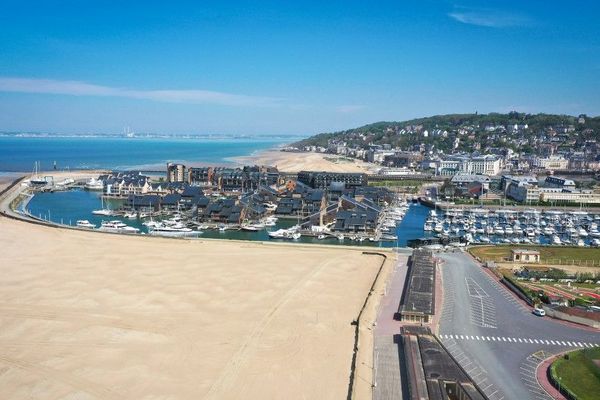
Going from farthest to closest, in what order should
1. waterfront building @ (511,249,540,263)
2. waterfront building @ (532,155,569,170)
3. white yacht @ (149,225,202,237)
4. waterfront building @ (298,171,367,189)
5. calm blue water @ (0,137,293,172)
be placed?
calm blue water @ (0,137,293,172)
waterfront building @ (532,155,569,170)
waterfront building @ (298,171,367,189)
white yacht @ (149,225,202,237)
waterfront building @ (511,249,540,263)

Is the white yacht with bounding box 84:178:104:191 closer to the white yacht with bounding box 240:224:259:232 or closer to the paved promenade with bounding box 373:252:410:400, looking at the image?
the white yacht with bounding box 240:224:259:232

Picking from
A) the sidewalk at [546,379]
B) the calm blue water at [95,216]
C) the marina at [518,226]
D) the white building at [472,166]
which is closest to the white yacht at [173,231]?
the calm blue water at [95,216]

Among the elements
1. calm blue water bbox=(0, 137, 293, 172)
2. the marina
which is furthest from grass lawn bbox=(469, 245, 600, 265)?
calm blue water bbox=(0, 137, 293, 172)

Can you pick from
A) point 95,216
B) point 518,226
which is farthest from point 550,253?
point 95,216

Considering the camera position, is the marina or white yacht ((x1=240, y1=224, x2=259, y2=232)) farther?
white yacht ((x1=240, y1=224, x2=259, y2=232))

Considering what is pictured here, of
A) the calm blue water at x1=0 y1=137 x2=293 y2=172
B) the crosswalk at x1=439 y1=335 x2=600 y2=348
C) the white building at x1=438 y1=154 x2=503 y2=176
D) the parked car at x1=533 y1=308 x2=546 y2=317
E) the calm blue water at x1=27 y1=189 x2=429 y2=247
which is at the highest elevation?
the white building at x1=438 y1=154 x2=503 y2=176

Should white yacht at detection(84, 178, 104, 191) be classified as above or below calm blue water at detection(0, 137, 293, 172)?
below

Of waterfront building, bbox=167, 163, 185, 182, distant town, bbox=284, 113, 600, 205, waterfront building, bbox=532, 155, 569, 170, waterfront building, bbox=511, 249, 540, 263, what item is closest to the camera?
waterfront building, bbox=511, 249, 540, 263

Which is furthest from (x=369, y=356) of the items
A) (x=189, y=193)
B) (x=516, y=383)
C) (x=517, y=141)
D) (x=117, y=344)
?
(x=517, y=141)
